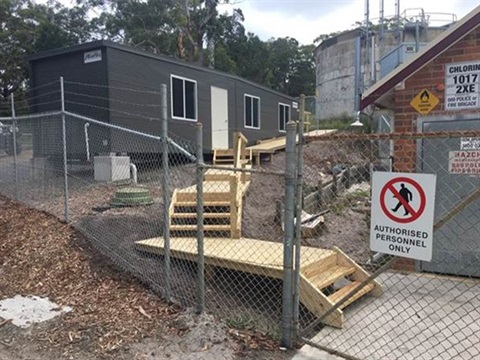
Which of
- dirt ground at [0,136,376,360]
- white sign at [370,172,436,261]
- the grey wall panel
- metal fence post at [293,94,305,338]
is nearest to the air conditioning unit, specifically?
the grey wall panel

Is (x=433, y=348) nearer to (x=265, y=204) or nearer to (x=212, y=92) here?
(x=265, y=204)

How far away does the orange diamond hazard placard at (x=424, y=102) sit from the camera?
5168mm

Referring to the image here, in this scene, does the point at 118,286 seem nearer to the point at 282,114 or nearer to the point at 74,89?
the point at 74,89

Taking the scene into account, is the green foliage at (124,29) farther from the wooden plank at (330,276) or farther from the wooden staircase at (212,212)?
the wooden plank at (330,276)

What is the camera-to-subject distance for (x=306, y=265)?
173 inches

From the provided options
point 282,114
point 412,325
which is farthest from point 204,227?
point 282,114

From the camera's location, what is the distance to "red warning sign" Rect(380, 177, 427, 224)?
279 cm

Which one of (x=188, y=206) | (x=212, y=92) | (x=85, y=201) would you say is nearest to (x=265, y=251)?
(x=188, y=206)

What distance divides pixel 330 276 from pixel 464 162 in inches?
82.6

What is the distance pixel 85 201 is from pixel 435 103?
5.99 m

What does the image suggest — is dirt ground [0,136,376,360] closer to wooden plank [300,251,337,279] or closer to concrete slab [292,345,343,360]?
concrete slab [292,345,343,360]

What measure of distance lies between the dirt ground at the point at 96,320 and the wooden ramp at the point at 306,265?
599mm

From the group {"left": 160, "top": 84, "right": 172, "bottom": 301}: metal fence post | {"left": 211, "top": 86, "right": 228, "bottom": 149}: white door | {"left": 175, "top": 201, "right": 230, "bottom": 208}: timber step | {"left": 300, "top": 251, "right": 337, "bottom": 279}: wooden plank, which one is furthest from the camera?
{"left": 211, "top": 86, "right": 228, "bottom": 149}: white door

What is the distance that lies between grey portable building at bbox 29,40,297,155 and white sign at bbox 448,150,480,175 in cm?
840
